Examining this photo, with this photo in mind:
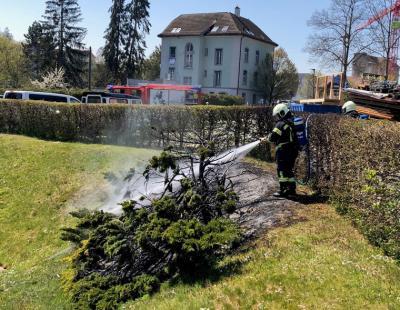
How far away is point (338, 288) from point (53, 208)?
7.60 m

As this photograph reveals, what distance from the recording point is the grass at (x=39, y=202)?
6594mm

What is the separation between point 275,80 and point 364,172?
57364 mm

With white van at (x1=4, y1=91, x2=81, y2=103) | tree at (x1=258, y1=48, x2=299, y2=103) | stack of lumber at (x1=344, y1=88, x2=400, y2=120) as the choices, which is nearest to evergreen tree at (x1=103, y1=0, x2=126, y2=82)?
tree at (x1=258, y1=48, x2=299, y2=103)

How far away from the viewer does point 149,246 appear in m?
5.68

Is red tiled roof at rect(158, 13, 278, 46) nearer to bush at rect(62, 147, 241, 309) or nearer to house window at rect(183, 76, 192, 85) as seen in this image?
house window at rect(183, 76, 192, 85)

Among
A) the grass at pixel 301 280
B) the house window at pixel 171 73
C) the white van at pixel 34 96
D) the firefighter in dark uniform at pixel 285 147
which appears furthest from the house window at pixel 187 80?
the grass at pixel 301 280

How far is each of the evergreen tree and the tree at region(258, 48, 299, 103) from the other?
61.3 feet

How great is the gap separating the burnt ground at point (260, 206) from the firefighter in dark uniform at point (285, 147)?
28 cm

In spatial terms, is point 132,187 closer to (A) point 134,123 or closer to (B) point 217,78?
(A) point 134,123

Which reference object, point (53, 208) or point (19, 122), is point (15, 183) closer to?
point (53, 208)

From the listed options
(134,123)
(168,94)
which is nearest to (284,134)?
(134,123)

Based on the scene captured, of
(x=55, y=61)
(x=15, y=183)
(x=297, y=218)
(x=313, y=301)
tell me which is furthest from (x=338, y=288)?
(x=55, y=61)

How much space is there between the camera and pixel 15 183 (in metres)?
12.2

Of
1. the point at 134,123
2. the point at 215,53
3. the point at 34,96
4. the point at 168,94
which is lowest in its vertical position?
the point at 134,123
